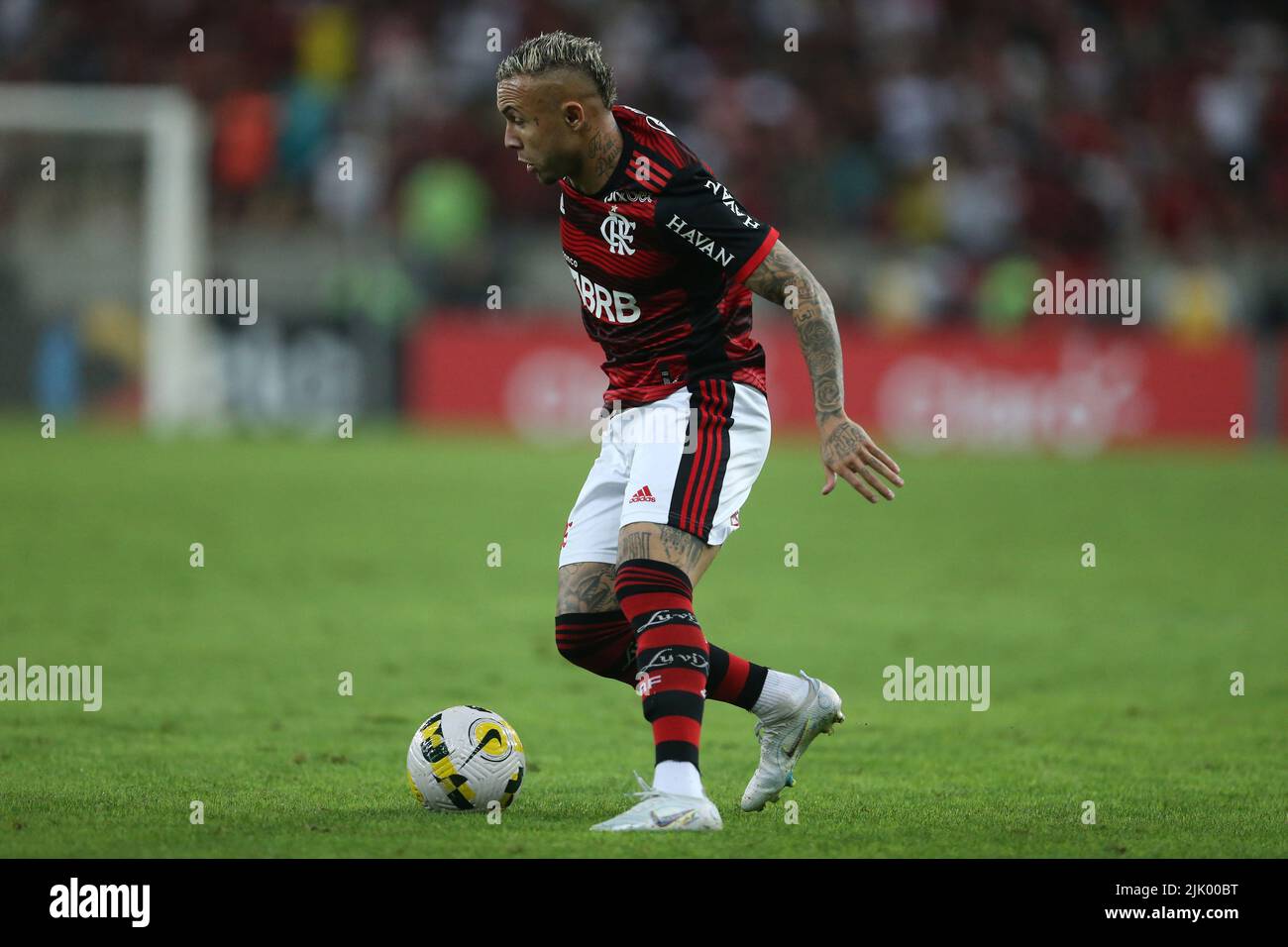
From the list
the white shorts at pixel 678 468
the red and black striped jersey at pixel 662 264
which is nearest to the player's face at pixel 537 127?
the red and black striped jersey at pixel 662 264

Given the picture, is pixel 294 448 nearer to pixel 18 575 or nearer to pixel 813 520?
pixel 813 520

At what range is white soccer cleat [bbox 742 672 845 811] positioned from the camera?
5.88 m

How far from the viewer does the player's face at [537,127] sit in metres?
5.46

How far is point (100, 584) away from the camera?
11.4 m

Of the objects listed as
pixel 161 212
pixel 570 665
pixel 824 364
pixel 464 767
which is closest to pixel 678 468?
pixel 824 364

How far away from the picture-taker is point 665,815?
5164 millimetres

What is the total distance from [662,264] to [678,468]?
2.04ft

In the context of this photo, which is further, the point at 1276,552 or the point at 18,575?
the point at 1276,552

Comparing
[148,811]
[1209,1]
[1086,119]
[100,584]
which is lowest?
[148,811]

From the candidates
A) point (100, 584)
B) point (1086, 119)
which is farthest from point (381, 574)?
point (1086, 119)

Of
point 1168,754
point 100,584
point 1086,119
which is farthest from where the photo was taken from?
point 1086,119

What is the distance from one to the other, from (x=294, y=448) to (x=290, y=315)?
2490 millimetres

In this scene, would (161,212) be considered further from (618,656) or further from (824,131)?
(618,656)

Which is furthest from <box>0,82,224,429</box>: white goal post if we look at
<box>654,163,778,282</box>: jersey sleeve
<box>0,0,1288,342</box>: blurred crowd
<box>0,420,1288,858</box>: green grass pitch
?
<box>654,163,778,282</box>: jersey sleeve
